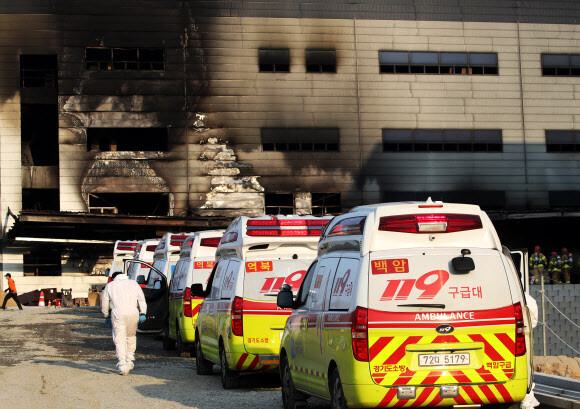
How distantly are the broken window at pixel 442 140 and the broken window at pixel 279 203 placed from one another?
19.8ft

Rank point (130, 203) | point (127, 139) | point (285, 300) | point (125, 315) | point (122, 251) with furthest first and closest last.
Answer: point (127, 139) → point (130, 203) → point (122, 251) → point (125, 315) → point (285, 300)

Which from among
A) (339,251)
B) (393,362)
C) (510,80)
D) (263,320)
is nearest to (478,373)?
(393,362)

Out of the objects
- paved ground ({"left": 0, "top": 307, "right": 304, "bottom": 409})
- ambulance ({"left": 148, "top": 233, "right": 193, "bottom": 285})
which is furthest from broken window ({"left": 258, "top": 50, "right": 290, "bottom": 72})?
paved ground ({"left": 0, "top": 307, "right": 304, "bottom": 409})

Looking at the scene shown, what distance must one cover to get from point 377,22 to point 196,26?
10.0 metres

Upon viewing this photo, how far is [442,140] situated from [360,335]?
4649 cm

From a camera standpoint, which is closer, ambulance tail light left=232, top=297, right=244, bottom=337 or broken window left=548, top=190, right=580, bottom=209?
ambulance tail light left=232, top=297, right=244, bottom=337

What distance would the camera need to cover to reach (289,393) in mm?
11148

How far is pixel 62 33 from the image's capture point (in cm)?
5228

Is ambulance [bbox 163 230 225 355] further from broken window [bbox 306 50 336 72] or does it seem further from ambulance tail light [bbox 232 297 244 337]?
broken window [bbox 306 50 336 72]

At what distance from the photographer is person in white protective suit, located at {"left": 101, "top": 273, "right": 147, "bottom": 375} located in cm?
1600

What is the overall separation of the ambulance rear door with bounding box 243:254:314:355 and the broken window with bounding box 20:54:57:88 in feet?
140

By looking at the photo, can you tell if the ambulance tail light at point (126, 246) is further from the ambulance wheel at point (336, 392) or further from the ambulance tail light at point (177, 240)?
the ambulance wheel at point (336, 392)

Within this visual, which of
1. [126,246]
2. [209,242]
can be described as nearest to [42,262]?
[126,246]

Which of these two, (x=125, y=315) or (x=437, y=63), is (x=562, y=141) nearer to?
(x=437, y=63)
